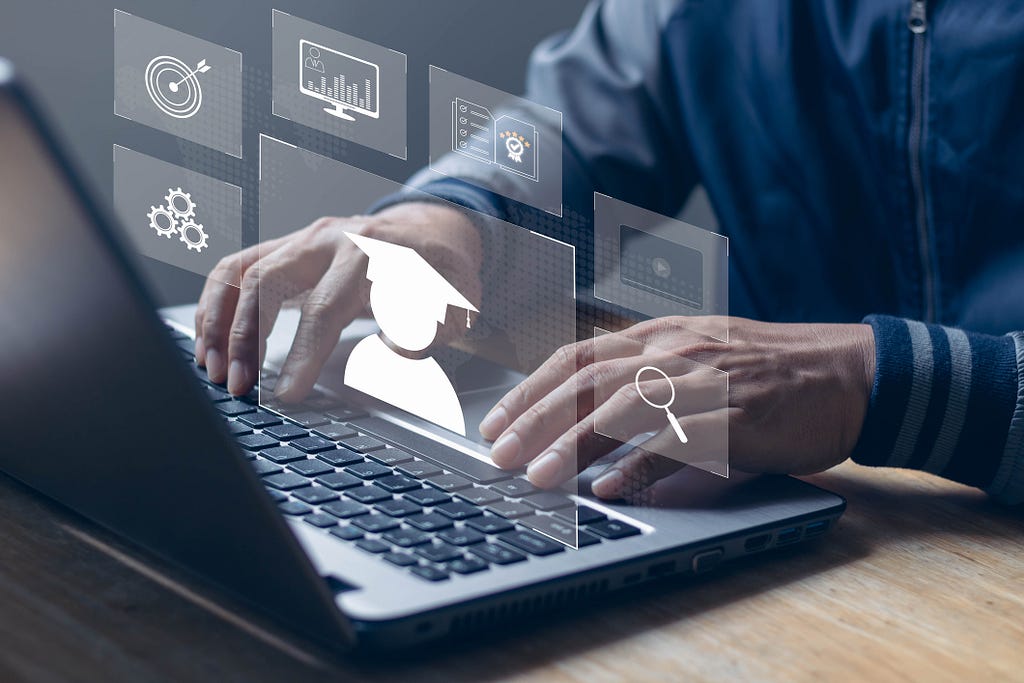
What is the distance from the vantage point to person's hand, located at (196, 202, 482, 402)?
736 millimetres

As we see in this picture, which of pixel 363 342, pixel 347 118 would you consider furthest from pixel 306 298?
pixel 347 118

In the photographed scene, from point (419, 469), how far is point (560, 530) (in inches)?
4.2

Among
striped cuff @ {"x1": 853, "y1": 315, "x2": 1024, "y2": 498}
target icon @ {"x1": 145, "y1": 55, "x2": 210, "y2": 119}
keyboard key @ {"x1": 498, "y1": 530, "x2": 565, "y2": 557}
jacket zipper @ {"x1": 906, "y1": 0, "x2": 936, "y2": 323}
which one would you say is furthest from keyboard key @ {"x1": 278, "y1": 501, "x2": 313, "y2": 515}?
jacket zipper @ {"x1": 906, "y1": 0, "x2": 936, "y2": 323}

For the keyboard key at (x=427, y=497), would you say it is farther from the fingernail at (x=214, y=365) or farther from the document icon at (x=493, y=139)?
the document icon at (x=493, y=139)

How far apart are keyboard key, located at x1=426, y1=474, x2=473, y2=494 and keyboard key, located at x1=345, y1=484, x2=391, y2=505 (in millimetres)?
31

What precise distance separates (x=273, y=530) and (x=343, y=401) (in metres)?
0.34

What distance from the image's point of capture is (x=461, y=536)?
488mm

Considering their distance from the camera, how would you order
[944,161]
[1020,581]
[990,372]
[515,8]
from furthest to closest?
[515,8], [944,161], [990,372], [1020,581]

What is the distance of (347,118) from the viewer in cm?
84

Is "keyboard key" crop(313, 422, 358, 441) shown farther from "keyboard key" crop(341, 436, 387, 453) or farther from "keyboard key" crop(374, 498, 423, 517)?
"keyboard key" crop(374, 498, 423, 517)

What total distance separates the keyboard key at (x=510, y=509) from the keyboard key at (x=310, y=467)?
101 millimetres

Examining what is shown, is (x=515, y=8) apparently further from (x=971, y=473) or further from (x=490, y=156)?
(x=971, y=473)

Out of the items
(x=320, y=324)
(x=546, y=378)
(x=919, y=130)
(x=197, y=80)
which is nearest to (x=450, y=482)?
(x=546, y=378)

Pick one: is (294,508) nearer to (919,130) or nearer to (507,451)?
(507,451)
